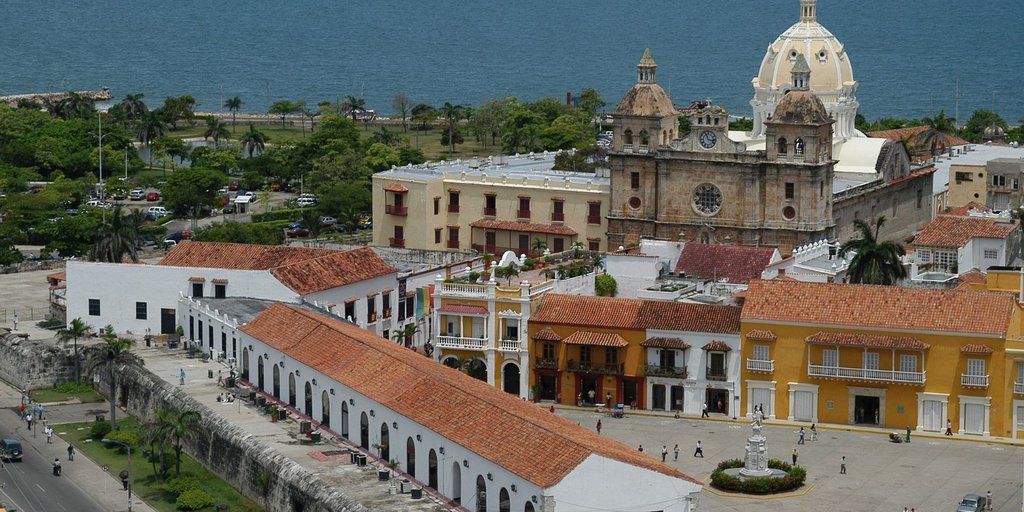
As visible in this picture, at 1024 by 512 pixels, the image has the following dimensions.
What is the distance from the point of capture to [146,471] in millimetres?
85188

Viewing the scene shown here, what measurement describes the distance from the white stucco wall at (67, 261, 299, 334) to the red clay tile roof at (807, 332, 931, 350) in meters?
24.8

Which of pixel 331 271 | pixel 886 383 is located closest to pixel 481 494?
pixel 886 383

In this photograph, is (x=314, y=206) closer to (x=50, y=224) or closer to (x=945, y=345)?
(x=50, y=224)

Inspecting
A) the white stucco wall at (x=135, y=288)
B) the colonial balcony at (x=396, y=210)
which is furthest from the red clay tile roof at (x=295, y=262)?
the colonial balcony at (x=396, y=210)

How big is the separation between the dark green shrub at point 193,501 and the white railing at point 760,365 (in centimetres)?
2366

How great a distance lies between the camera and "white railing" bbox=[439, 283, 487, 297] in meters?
97.9

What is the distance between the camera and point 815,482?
3223 inches

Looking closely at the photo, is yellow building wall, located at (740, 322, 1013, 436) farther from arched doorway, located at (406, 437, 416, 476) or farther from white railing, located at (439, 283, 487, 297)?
arched doorway, located at (406, 437, 416, 476)

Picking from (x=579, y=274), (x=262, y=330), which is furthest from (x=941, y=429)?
(x=262, y=330)

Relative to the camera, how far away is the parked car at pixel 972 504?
76.4 m

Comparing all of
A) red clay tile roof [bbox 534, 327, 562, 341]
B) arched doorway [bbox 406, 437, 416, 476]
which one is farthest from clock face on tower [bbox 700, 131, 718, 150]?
arched doorway [bbox 406, 437, 416, 476]

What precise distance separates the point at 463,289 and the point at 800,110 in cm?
2619

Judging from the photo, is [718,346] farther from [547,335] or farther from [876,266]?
[876,266]

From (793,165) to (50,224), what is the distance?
46.0 metres
